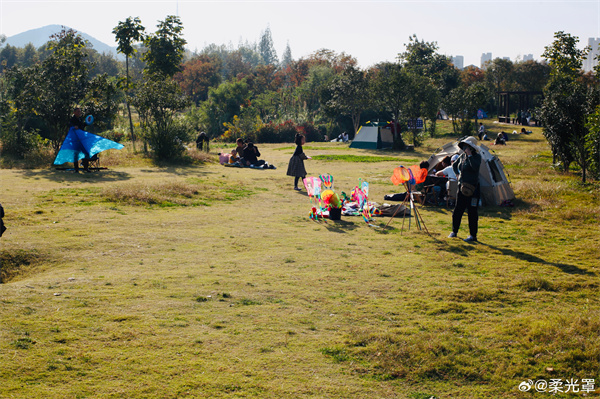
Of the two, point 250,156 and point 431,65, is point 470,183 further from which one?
point 431,65

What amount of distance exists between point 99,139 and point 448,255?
1196 cm

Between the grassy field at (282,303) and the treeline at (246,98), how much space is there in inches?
282

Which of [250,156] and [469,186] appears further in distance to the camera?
[250,156]

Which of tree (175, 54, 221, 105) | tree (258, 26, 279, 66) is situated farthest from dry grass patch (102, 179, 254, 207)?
tree (258, 26, 279, 66)

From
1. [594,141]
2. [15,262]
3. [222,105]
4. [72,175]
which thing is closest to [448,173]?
[594,141]

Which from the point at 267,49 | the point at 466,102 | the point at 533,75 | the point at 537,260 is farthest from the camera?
the point at 267,49

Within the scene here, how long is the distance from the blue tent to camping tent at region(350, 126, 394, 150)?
731 inches

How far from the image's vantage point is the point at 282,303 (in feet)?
19.1

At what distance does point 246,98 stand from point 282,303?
38.8 meters

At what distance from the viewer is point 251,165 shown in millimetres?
20203

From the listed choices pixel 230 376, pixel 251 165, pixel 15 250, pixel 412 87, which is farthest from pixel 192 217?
pixel 412 87

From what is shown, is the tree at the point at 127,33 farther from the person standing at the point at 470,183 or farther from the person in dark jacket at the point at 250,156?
the person standing at the point at 470,183

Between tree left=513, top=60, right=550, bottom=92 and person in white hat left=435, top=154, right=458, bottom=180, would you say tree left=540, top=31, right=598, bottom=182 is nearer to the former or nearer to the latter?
person in white hat left=435, top=154, right=458, bottom=180

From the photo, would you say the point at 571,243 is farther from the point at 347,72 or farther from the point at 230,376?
the point at 347,72
